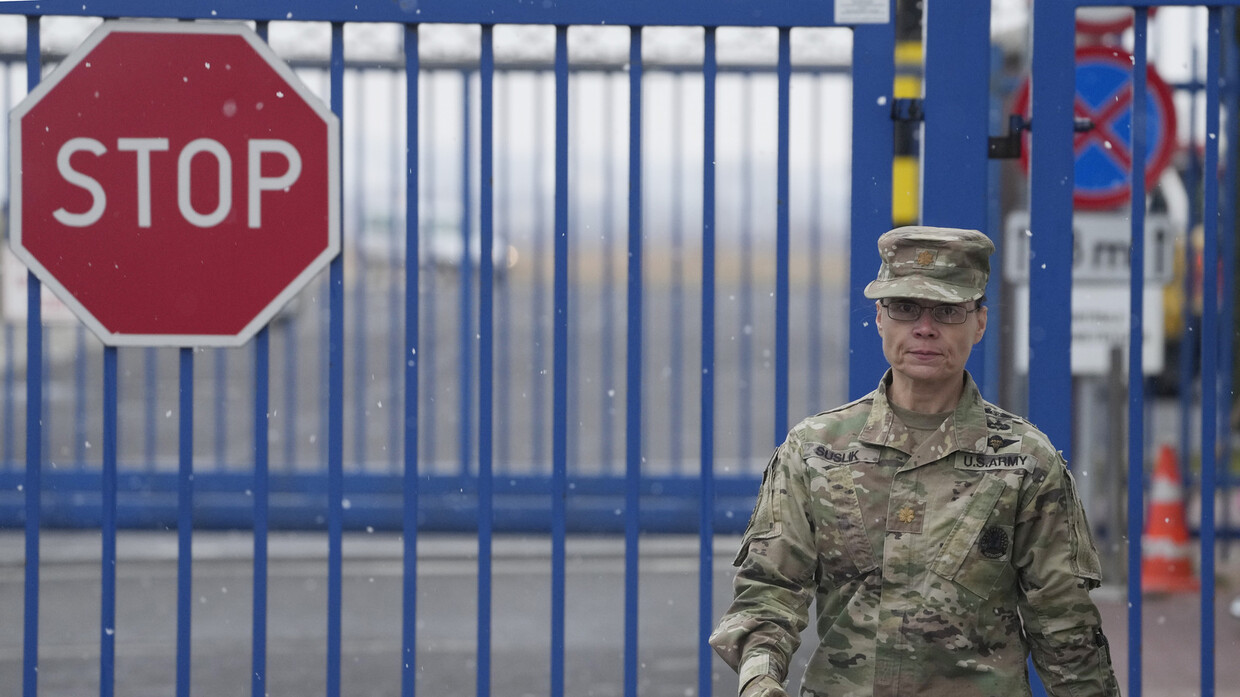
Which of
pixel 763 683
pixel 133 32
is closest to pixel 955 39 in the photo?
pixel 763 683

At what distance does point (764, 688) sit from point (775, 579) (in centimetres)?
22

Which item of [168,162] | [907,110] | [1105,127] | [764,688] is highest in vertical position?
[1105,127]

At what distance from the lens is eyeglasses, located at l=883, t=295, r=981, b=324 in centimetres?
233

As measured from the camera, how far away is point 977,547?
230 centimetres

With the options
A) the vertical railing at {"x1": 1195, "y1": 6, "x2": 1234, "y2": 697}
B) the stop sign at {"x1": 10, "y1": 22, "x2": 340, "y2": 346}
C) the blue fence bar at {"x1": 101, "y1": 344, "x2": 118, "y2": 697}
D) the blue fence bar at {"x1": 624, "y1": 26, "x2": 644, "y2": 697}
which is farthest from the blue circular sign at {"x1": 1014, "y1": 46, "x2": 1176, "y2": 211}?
the blue fence bar at {"x1": 101, "y1": 344, "x2": 118, "y2": 697}

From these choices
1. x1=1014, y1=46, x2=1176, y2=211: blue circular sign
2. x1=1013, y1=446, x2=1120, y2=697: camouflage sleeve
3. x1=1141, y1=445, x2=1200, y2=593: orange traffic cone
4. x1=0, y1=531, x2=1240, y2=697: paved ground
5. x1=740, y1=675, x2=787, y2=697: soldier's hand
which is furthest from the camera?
x1=1141, y1=445, x2=1200, y2=593: orange traffic cone

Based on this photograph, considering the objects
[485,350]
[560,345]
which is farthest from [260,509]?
[560,345]

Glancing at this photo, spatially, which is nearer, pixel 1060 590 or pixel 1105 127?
pixel 1060 590

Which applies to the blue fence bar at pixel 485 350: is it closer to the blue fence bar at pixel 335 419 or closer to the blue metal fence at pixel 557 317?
the blue metal fence at pixel 557 317

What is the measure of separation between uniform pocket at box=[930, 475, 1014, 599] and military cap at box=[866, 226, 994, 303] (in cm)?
34

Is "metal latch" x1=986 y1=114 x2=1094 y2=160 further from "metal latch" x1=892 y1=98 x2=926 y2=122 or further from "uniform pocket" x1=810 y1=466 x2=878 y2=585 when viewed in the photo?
"uniform pocket" x1=810 y1=466 x2=878 y2=585

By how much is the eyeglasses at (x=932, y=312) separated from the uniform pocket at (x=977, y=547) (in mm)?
283

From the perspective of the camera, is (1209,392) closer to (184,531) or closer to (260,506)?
(260,506)

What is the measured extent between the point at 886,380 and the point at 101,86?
5.96 ft
